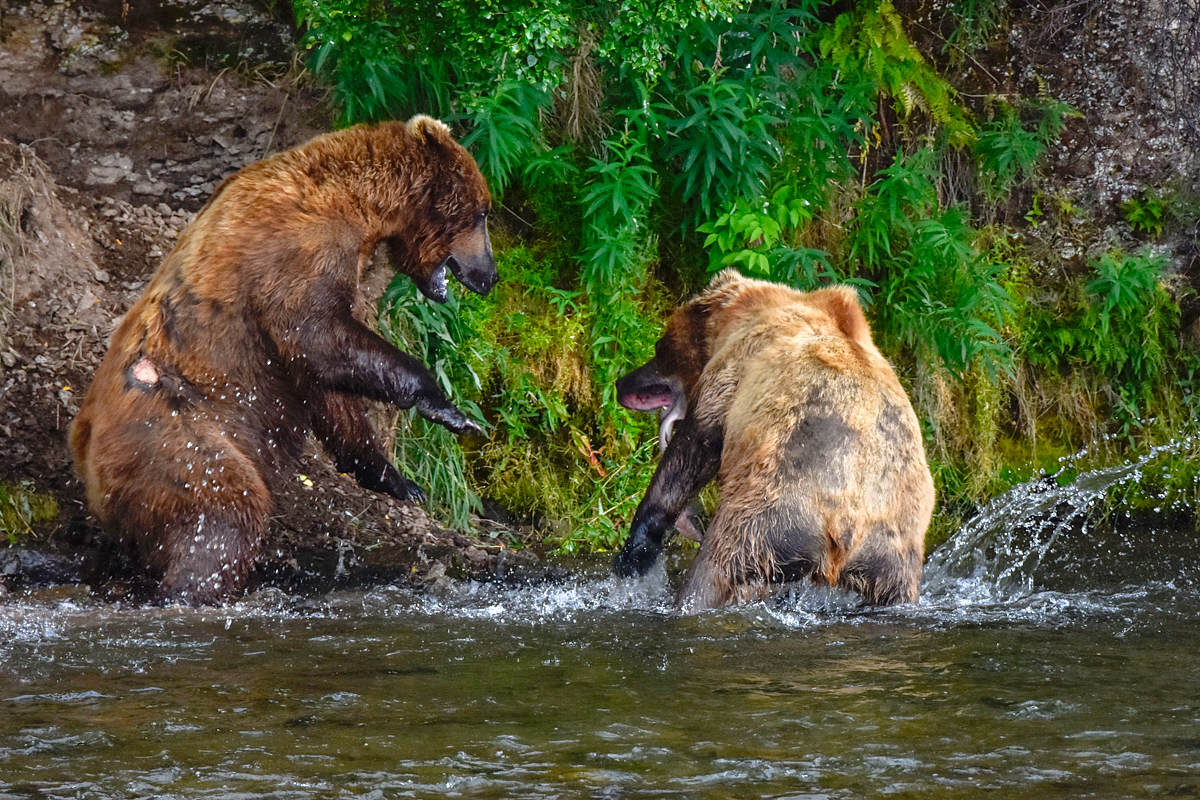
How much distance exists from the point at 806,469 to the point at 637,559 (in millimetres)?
1185

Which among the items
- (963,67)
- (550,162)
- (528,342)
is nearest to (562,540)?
(528,342)

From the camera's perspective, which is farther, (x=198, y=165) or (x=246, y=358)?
(x=198, y=165)

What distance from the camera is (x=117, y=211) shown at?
7.80 meters

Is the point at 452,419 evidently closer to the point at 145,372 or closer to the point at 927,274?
the point at 145,372

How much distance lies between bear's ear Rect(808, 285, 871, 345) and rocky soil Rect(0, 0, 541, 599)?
200cm

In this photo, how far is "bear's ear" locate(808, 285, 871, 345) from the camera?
5777mm

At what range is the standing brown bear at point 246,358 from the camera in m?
5.51

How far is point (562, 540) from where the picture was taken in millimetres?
7336

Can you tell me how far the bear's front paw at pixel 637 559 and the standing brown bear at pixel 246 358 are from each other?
951mm

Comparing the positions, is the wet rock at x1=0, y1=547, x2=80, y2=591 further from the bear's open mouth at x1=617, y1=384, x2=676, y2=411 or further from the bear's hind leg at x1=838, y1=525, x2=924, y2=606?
the bear's hind leg at x1=838, y1=525, x2=924, y2=606

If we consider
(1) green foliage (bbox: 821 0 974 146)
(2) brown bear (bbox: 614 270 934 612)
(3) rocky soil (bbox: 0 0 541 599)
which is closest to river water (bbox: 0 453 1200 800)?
(2) brown bear (bbox: 614 270 934 612)

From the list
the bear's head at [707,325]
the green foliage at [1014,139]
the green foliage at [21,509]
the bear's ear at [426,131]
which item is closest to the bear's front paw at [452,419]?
the bear's head at [707,325]

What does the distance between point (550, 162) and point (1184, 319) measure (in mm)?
4139

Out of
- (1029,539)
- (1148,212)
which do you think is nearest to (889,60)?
(1148,212)
